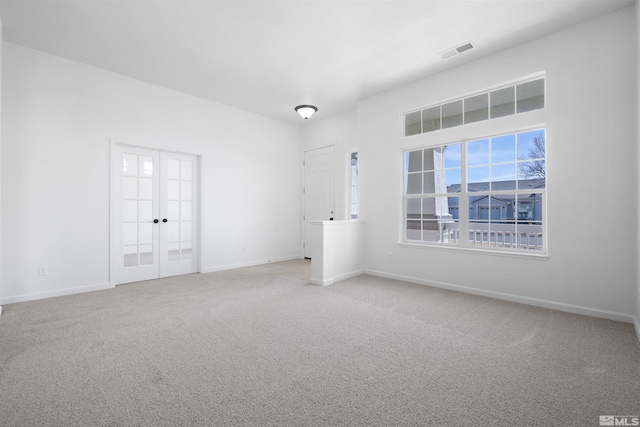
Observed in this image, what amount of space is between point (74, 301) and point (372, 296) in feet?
12.0

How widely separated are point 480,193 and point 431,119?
135 centimetres

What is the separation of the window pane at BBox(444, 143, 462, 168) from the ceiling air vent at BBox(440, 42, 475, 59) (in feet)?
3.87

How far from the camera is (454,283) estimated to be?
412 cm

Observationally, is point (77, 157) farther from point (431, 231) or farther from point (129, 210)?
point (431, 231)

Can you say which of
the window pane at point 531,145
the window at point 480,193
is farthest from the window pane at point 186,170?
the window pane at point 531,145

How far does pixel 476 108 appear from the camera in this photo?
400cm

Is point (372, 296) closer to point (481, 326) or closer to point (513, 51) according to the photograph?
point (481, 326)

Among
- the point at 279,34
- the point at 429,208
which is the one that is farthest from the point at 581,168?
the point at 279,34

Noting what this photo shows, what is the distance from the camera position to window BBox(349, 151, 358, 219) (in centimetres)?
611

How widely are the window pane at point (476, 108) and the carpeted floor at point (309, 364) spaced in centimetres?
241

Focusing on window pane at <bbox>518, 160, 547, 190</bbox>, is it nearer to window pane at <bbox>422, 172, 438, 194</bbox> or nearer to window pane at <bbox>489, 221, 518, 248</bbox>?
window pane at <bbox>489, 221, 518, 248</bbox>

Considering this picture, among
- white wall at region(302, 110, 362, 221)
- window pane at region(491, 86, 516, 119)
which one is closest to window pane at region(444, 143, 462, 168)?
window pane at region(491, 86, 516, 119)

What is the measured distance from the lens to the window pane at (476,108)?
3910mm

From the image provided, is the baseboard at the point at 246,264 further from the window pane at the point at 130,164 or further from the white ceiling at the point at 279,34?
the white ceiling at the point at 279,34
